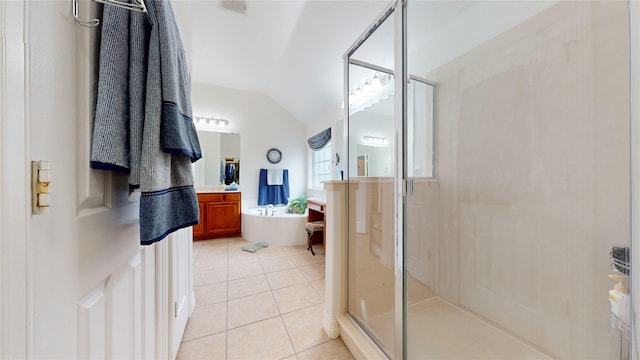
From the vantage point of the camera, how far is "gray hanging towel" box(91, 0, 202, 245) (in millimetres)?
518

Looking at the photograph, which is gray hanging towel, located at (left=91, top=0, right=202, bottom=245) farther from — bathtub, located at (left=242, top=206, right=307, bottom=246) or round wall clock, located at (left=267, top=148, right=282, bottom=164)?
round wall clock, located at (left=267, top=148, right=282, bottom=164)

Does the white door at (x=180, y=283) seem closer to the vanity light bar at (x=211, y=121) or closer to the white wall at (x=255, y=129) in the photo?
the white wall at (x=255, y=129)

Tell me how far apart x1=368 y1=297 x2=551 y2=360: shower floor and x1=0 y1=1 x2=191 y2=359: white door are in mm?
1314

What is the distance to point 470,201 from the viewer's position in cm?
168

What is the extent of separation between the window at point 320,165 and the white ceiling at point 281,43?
2.43 ft

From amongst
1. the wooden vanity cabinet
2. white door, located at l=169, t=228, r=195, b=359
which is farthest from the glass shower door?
the wooden vanity cabinet

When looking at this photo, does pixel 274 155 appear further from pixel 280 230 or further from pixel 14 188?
pixel 14 188

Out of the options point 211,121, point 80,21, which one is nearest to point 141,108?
point 80,21

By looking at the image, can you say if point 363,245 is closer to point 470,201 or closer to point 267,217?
point 470,201

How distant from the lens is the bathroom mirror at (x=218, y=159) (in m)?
4.06

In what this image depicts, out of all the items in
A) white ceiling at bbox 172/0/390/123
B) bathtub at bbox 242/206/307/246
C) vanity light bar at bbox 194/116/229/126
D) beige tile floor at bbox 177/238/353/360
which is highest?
white ceiling at bbox 172/0/390/123

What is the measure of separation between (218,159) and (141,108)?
386cm

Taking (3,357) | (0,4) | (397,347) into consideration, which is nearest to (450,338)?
(397,347)

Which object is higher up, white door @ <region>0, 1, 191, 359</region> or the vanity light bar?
the vanity light bar
